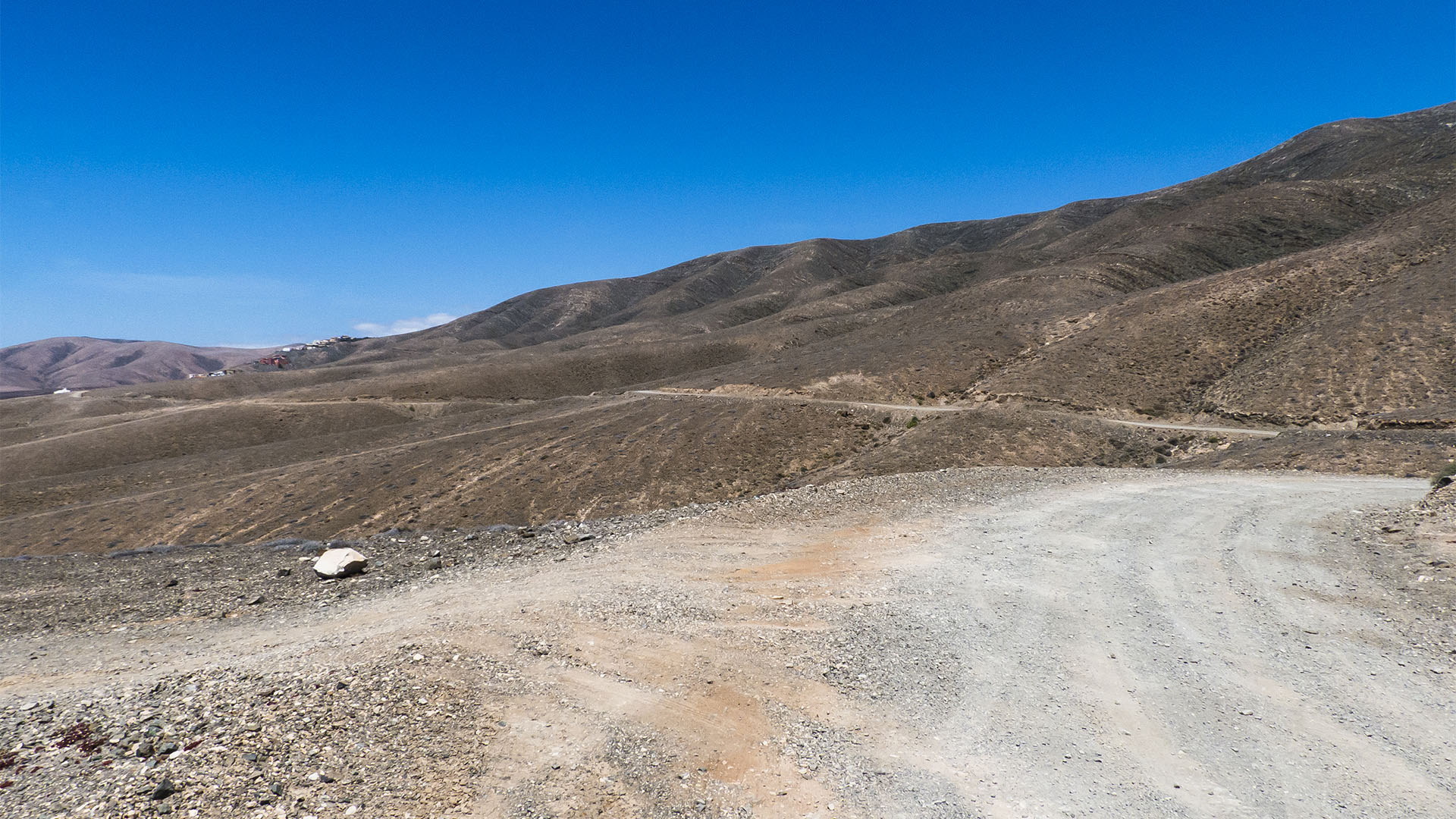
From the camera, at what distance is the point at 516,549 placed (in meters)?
16.4

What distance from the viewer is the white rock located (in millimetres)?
15312

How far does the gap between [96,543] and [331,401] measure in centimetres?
4315

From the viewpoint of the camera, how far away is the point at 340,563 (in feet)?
50.5

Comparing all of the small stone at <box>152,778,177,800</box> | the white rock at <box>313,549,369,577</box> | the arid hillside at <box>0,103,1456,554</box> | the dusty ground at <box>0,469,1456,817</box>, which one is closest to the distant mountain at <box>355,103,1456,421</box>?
the arid hillside at <box>0,103,1456,554</box>

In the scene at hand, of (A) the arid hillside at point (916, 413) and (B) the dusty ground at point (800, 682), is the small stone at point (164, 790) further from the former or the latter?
(A) the arid hillside at point (916, 413)

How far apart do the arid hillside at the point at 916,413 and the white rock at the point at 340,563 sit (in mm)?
12244

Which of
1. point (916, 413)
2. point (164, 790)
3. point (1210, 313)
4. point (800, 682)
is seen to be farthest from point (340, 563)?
point (1210, 313)

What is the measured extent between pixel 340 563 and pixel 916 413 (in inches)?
1176

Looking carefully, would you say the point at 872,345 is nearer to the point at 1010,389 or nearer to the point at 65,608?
the point at 1010,389

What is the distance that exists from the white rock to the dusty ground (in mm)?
518

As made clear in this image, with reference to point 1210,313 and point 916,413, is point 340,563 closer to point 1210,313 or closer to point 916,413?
point 916,413

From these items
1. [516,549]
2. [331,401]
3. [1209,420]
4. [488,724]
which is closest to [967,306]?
[1209,420]

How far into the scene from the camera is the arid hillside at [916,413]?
28.7 meters

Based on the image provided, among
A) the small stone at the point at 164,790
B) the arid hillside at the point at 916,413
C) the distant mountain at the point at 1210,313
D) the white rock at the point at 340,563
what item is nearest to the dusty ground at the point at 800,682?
the small stone at the point at 164,790
